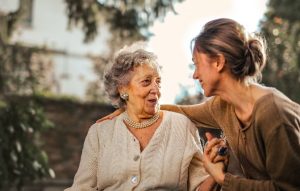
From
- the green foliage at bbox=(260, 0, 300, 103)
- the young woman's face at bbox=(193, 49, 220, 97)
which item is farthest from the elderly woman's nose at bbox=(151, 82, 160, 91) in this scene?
the green foliage at bbox=(260, 0, 300, 103)

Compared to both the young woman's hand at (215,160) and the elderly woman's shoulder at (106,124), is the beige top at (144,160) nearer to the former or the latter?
the elderly woman's shoulder at (106,124)

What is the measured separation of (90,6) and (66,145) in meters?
4.98

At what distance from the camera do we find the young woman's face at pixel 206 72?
10.0 ft

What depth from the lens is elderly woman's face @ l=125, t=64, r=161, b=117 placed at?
3.58 meters

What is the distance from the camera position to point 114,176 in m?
3.53

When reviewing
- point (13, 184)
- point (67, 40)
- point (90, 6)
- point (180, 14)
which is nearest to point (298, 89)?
point (180, 14)

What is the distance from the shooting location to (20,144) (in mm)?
7656

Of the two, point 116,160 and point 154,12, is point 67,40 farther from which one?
point 116,160

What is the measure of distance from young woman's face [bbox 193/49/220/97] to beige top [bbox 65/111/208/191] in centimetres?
49

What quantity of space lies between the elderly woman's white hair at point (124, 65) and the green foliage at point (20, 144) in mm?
4072

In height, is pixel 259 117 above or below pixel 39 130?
above

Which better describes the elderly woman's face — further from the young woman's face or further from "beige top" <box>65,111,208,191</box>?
the young woman's face

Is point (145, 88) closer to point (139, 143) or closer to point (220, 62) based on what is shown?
point (139, 143)

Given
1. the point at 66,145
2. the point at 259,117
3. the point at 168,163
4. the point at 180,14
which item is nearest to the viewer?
the point at 259,117
